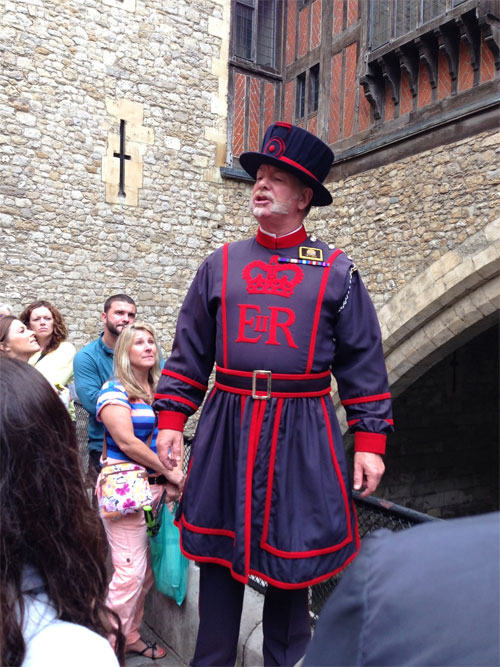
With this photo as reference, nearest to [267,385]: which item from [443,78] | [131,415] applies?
[131,415]

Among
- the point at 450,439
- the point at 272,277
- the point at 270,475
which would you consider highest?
the point at 272,277

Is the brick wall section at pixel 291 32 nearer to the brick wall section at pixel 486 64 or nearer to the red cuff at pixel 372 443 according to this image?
the brick wall section at pixel 486 64

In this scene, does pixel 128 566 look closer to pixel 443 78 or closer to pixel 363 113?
pixel 443 78

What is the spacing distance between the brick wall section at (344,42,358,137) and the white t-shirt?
22.0 feet

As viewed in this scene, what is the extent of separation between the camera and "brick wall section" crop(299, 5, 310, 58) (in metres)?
7.66

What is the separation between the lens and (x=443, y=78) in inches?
219

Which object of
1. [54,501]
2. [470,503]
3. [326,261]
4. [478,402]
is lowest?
[470,503]

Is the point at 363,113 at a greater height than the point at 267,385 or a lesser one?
greater

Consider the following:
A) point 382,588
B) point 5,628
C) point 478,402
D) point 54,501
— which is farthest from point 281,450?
point 478,402

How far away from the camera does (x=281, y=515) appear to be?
4.84ft

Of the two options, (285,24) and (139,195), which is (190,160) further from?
(285,24)

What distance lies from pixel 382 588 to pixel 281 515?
104 centimetres

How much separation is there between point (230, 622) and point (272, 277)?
3.09 ft

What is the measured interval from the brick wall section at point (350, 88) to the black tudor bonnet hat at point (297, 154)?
5467mm
